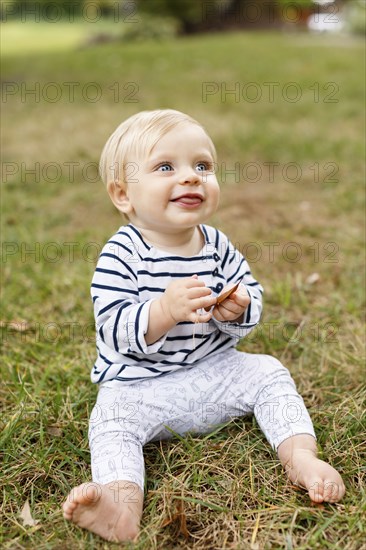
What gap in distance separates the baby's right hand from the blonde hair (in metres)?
0.43

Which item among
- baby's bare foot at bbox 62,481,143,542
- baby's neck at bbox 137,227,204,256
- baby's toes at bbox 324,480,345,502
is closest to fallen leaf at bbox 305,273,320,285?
baby's neck at bbox 137,227,204,256

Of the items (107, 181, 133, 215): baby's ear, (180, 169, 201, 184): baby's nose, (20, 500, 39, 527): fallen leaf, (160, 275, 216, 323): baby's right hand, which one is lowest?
(20, 500, 39, 527): fallen leaf

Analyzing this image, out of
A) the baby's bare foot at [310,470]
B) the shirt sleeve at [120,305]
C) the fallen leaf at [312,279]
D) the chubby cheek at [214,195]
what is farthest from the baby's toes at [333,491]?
the fallen leaf at [312,279]

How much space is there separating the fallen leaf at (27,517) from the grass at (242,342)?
→ 0.7 inches

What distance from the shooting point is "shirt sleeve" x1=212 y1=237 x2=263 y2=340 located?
1.90m

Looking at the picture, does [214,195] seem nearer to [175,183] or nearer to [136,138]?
[175,183]

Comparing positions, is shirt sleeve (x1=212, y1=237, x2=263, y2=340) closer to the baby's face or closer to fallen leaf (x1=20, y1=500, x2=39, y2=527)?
the baby's face

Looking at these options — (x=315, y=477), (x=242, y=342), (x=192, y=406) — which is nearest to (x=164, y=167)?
(x=192, y=406)

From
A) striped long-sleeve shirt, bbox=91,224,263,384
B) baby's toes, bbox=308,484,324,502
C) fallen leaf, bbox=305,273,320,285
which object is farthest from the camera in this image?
fallen leaf, bbox=305,273,320,285

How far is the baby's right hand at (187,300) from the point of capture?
1642 mm

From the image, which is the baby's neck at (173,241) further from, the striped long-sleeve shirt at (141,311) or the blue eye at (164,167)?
the blue eye at (164,167)

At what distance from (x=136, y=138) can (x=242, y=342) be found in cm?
93

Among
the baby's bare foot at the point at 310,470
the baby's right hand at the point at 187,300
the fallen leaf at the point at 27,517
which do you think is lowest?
the fallen leaf at the point at 27,517

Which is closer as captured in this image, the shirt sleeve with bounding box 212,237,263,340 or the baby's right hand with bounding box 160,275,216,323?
the baby's right hand with bounding box 160,275,216,323
